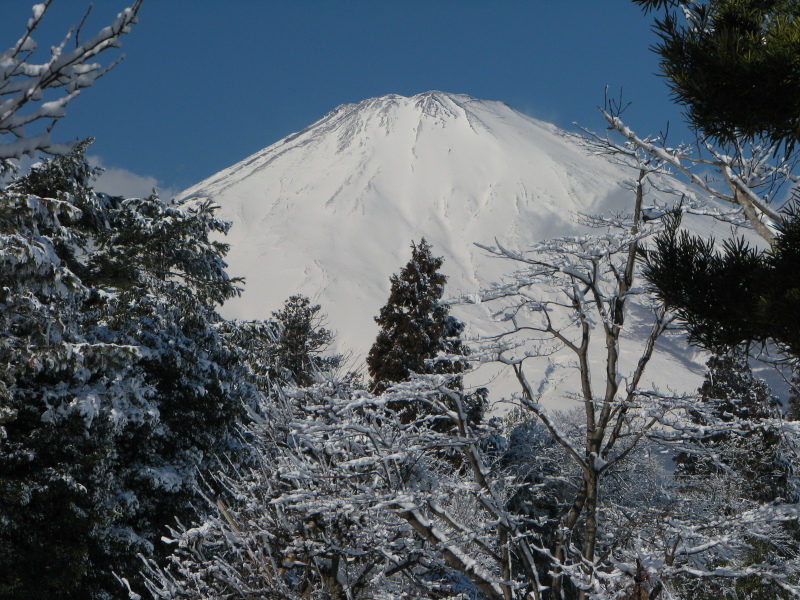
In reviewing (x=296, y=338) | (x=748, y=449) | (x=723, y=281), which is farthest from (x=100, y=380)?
(x=296, y=338)

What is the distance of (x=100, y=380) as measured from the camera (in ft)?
48.4

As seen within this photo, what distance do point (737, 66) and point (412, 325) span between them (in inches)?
765

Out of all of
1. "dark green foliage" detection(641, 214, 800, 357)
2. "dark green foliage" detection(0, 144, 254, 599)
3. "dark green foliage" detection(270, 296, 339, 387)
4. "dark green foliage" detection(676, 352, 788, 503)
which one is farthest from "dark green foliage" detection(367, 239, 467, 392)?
"dark green foliage" detection(641, 214, 800, 357)

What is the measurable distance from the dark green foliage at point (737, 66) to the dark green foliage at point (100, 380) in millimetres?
8607

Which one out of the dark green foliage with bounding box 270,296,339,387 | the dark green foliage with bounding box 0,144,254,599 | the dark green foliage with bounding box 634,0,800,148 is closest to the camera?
the dark green foliage with bounding box 634,0,800,148

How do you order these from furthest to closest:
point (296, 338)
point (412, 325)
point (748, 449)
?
point (296, 338), point (412, 325), point (748, 449)

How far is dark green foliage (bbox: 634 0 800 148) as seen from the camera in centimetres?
457

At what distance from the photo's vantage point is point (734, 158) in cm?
543

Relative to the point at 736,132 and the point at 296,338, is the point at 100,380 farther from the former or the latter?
the point at 296,338

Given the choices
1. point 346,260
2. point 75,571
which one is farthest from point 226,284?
point 346,260

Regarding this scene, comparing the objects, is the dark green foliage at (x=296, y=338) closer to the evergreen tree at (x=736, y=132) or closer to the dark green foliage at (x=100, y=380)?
the dark green foliage at (x=100, y=380)

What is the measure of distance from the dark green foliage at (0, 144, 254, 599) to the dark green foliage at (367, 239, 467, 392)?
5.92 meters

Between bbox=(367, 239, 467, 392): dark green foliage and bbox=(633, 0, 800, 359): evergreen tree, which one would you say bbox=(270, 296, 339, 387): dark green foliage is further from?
bbox=(633, 0, 800, 359): evergreen tree

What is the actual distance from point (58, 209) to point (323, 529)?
741 centimetres
